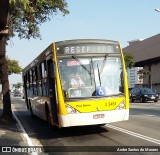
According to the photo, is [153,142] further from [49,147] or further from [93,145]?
[49,147]

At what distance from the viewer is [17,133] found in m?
14.5

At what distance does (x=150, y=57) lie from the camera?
284 feet

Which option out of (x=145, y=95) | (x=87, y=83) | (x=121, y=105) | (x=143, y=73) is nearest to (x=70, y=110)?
(x=87, y=83)

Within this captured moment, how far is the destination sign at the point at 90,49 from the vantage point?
43.1ft

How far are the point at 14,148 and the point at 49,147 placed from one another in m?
0.93

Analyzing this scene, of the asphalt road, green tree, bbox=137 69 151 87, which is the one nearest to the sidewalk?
the asphalt road

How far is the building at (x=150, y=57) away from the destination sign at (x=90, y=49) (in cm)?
7029

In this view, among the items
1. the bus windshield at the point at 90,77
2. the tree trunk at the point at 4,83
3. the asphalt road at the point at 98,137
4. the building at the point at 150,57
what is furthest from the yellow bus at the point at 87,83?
the building at the point at 150,57

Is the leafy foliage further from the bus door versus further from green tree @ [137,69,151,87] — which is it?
green tree @ [137,69,151,87]

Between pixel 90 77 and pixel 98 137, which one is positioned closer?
pixel 98 137

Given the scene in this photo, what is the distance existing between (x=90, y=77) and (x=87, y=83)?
22 centimetres

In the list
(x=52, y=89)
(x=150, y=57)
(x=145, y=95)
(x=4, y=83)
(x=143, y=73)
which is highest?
(x=150, y=57)

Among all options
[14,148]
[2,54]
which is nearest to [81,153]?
[14,148]

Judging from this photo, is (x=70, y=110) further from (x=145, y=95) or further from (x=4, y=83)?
(x=145, y=95)
